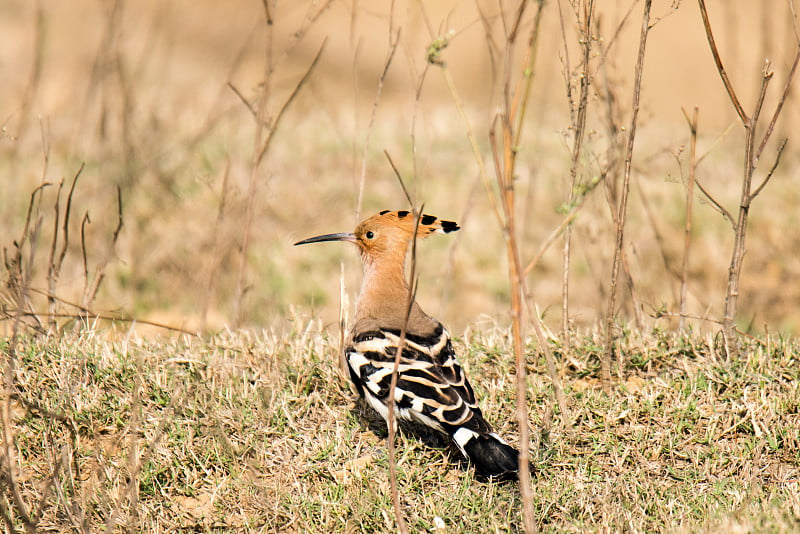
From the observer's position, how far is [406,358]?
10.9 ft

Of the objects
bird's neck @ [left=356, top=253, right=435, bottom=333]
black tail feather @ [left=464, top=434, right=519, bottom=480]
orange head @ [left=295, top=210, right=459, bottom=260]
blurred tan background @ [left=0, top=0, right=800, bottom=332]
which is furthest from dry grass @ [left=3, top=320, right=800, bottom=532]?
blurred tan background @ [left=0, top=0, right=800, bottom=332]

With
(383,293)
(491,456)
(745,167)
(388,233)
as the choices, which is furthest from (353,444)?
(745,167)

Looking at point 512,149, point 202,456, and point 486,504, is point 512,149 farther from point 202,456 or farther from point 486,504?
point 202,456

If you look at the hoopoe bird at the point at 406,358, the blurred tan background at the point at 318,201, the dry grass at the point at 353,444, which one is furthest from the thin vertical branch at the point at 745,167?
the hoopoe bird at the point at 406,358

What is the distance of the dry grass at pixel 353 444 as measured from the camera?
9.69 ft

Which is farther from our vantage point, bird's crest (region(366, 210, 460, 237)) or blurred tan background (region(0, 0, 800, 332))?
blurred tan background (region(0, 0, 800, 332))

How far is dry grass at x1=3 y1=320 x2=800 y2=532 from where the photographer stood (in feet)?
9.69

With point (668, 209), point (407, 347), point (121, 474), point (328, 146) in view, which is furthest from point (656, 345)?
point (328, 146)

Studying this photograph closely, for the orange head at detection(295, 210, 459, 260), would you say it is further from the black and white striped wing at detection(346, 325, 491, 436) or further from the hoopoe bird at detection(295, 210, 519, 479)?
the black and white striped wing at detection(346, 325, 491, 436)

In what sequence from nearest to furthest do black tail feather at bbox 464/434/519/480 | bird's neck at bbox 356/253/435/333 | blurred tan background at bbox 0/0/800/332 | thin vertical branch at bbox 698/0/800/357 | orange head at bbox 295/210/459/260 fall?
1. black tail feather at bbox 464/434/519/480
2. thin vertical branch at bbox 698/0/800/357
3. bird's neck at bbox 356/253/435/333
4. orange head at bbox 295/210/459/260
5. blurred tan background at bbox 0/0/800/332

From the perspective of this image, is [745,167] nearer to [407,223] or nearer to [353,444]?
[407,223]

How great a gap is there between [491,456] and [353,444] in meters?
0.61

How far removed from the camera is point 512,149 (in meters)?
2.27

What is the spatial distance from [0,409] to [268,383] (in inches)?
40.9
